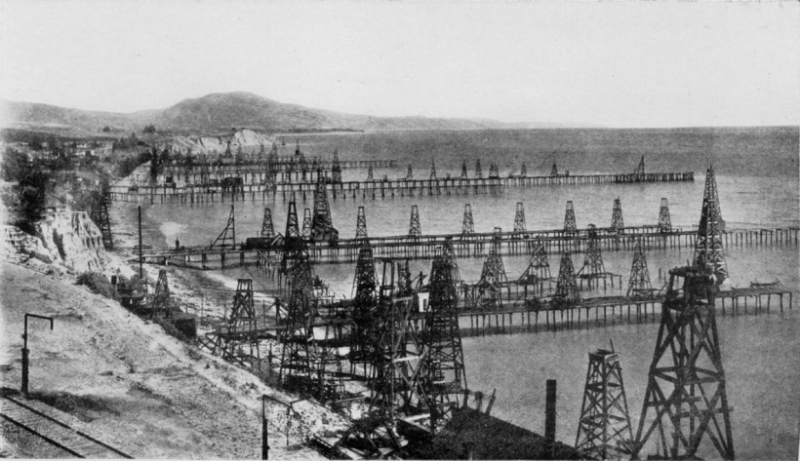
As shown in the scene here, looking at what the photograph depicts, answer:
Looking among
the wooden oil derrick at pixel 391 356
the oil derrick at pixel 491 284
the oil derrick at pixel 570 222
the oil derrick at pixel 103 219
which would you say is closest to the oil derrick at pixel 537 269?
the oil derrick at pixel 491 284

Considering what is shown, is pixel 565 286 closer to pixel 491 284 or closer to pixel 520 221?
pixel 491 284

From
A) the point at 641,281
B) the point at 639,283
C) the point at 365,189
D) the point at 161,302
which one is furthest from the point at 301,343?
the point at 365,189

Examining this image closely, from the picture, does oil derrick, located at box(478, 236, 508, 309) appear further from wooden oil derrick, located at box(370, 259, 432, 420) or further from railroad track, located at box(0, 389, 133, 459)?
railroad track, located at box(0, 389, 133, 459)

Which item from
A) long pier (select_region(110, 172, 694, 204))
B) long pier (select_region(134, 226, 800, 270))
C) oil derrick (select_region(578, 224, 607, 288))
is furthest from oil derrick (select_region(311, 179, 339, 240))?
long pier (select_region(110, 172, 694, 204))

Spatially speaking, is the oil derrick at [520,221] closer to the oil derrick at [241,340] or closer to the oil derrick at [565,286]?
the oil derrick at [565,286]

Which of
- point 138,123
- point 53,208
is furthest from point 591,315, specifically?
point 138,123
